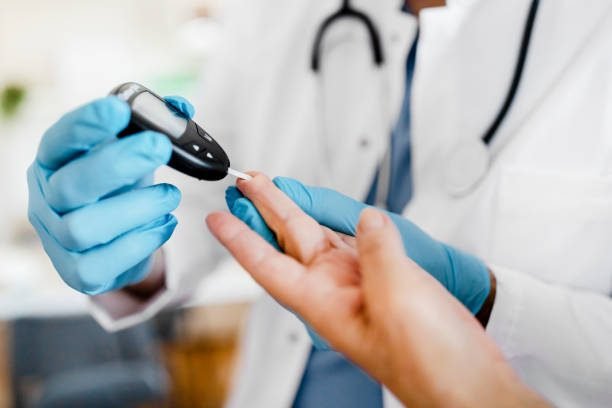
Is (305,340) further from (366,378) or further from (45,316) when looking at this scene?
(45,316)

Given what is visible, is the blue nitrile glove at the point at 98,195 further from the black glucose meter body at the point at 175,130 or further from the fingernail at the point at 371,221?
the fingernail at the point at 371,221

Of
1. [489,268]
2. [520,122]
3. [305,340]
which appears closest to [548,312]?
[489,268]

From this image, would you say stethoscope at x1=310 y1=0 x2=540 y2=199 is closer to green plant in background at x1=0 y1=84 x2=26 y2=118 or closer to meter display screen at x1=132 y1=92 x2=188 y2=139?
meter display screen at x1=132 y1=92 x2=188 y2=139

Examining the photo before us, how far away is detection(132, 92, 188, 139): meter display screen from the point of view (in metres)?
0.49

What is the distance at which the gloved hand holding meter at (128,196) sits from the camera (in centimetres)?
47

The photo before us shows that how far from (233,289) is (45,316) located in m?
0.65

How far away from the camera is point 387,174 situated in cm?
74

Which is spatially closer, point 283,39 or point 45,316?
point 283,39

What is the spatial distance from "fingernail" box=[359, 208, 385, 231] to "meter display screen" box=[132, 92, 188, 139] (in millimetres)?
180

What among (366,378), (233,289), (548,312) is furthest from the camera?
(233,289)

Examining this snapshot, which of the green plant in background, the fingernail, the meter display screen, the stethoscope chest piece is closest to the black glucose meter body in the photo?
the meter display screen

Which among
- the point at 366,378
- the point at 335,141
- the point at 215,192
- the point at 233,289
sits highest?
the point at 335,141

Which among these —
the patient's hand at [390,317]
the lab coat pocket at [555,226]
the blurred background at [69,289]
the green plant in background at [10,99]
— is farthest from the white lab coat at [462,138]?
the green plant in background at [10,99]

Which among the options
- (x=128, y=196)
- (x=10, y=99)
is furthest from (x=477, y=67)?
(x=10, y=99)
